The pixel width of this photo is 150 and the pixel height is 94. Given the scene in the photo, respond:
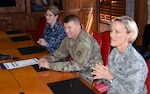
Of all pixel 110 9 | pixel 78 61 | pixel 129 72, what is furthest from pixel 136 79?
pixel 110 9

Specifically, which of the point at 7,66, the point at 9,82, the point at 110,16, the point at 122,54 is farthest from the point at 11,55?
the point at 110,16

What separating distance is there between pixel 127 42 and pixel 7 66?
47.7 inches

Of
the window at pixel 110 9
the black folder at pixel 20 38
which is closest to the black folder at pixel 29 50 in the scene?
the black folder at pixel 20 38

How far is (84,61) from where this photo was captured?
7.52ft

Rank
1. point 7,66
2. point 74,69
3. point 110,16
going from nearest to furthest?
point 74,69
point 7,66
point 110,16

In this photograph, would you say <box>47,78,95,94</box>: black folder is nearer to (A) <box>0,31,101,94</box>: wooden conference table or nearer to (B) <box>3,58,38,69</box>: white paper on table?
(A) <box>0,31,101,94</box>: wooden conference table

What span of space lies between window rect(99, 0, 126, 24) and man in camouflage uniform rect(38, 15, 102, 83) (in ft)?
12.0

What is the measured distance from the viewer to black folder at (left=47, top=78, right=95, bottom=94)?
184 centimetres

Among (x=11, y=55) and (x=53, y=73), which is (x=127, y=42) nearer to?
(x=53, y=73)

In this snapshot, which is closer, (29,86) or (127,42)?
(127,42)

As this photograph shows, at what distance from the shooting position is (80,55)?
7.47 feet

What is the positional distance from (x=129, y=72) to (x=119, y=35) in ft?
0.89

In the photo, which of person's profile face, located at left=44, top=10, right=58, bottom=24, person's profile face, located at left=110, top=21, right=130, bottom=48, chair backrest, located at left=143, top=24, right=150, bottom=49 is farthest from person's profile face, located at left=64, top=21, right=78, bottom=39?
chair backrest, located at left=143, top=24, right=150, bottom=49

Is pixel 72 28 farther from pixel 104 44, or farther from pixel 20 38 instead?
pixel 20 38
